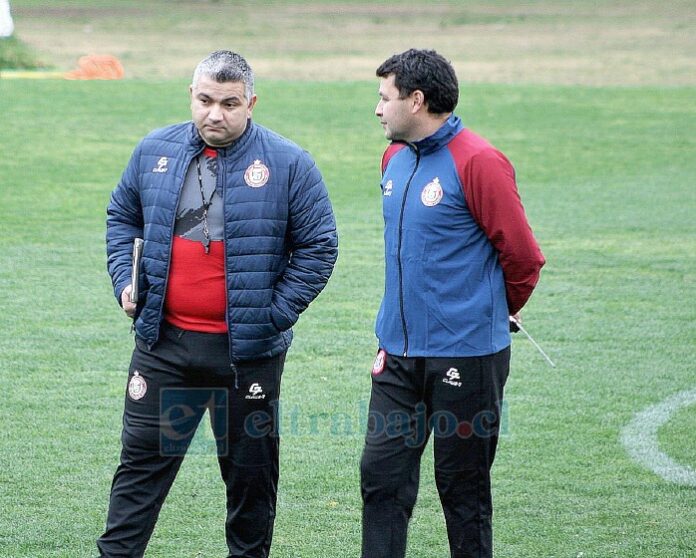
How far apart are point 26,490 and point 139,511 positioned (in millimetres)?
1437

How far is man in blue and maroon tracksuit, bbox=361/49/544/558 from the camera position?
4.29 metres

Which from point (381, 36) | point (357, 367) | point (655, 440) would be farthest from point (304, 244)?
point (381, 36)

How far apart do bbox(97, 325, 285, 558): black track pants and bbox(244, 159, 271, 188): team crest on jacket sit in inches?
21.8

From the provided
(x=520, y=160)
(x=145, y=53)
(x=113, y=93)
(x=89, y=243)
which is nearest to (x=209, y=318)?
(x=89, y=243)

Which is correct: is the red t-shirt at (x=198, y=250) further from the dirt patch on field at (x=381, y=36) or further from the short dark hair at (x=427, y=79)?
the dirt patch on field at (x=381, y=36)

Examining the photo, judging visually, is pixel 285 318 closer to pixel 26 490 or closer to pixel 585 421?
pixel 26 490

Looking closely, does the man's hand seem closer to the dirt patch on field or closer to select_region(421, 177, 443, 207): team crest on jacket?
select_region(421, 177, 443, 207): team crest on jacket

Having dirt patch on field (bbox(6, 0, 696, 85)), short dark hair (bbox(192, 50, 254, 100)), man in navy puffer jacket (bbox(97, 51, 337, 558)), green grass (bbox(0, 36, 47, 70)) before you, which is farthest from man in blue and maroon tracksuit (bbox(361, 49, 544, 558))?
dirt patch on field (bbox(6, 0, 696, 85))

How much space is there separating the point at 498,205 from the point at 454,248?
221 mm

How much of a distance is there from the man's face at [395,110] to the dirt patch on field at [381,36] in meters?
22.0

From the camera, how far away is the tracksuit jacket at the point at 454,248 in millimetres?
4262

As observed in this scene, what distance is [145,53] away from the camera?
106 ft

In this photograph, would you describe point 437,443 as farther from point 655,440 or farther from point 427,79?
point 655,440

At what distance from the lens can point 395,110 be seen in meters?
4.33
